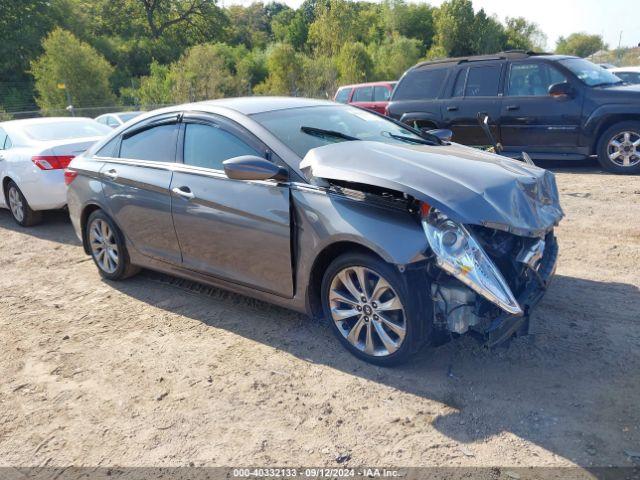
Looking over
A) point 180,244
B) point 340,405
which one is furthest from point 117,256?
point 340,405

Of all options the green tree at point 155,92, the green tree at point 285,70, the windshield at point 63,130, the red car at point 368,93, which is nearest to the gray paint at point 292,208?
the windshield at point 63,130

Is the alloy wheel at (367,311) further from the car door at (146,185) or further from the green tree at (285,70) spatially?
the green tree at (285,70)

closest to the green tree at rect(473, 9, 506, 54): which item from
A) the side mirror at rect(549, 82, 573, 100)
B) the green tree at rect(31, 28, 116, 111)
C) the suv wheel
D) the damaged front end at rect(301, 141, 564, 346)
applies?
the green tree at rect(31, 28, 116, 111)

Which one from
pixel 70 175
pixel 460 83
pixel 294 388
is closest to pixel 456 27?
pixel 460 83

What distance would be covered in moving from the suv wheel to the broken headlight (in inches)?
266

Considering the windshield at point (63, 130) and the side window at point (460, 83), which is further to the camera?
the side window at point (460, 83)

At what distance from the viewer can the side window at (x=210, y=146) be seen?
4.19 metres

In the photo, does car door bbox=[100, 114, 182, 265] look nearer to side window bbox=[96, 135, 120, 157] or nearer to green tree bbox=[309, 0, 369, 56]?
side window bbox=[96, 135, 120, 157]

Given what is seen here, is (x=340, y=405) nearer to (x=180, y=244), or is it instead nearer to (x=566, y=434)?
(x=566, y=434)

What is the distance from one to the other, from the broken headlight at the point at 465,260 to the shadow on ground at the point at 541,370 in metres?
0.56

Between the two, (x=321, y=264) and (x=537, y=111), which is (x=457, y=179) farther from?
(x=537, y=111)

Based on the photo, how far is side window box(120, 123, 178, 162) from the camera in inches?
185

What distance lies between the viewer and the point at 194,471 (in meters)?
2.81

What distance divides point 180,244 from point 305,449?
7.27 feet
